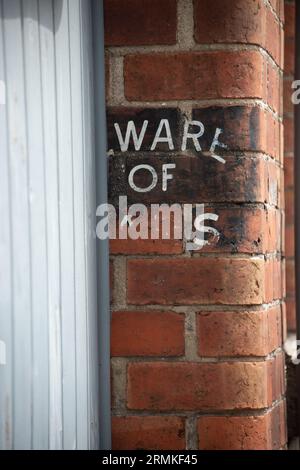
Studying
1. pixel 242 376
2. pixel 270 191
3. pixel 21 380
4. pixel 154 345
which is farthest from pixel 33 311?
pixel 270 191

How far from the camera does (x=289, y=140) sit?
2.16 meters

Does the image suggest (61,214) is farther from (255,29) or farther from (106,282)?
(255,29)

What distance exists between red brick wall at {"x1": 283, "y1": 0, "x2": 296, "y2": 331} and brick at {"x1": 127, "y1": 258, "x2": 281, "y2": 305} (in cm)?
85

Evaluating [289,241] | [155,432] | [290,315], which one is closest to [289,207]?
[289,241]

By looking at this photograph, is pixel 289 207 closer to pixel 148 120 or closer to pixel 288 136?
pixel 288 136

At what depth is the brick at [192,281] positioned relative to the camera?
1.29 meters

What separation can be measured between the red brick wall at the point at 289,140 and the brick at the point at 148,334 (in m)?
0.93

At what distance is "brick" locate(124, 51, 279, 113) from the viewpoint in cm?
129

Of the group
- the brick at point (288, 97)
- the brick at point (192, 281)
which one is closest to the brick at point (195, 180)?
the brick at point (192, 281)

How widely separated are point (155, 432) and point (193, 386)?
10cm

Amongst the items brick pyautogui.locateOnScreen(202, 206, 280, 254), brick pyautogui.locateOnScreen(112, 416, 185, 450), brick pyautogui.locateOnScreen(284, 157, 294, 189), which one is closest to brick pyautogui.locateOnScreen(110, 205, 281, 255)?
brick pyautogui.locateOnScreen(202, 206, 280, 254)

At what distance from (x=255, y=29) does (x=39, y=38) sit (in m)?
0.38

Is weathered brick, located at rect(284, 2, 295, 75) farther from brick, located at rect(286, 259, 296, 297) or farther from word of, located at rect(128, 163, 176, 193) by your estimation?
word of, located at rect(128, 163, 176, 193)

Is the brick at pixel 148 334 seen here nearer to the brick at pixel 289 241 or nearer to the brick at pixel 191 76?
the brick at pixel 191 76
